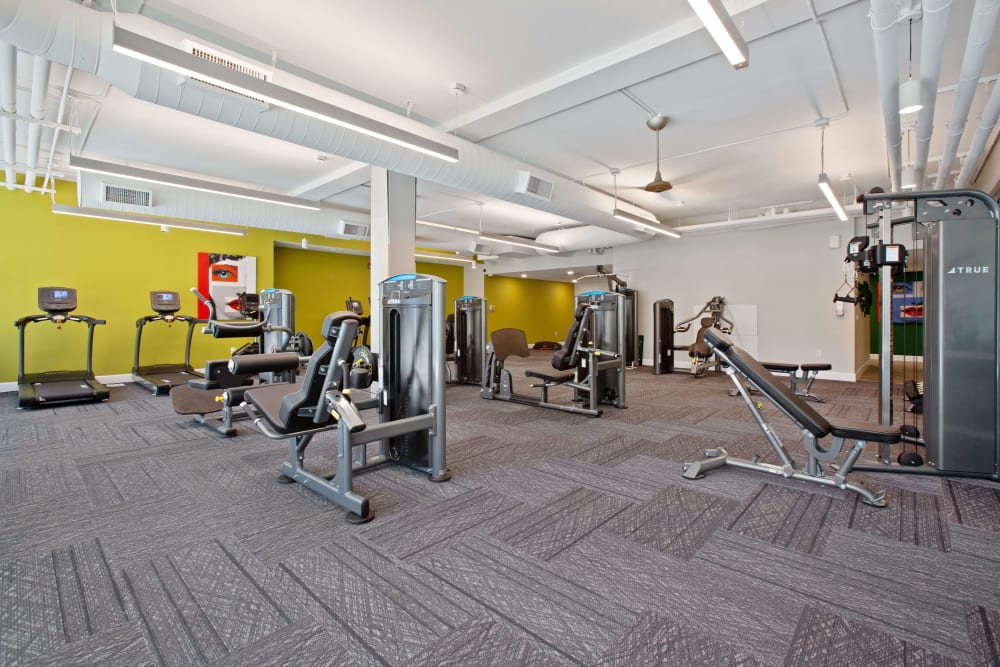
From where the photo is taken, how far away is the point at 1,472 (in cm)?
313

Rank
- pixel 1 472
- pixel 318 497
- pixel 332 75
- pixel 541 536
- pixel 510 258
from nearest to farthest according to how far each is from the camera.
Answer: pixel 541 536, pixel 318 497, pixel 1 472, pixel 332 75, pixel 510 258

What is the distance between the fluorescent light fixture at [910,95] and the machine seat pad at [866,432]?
220 centimetres

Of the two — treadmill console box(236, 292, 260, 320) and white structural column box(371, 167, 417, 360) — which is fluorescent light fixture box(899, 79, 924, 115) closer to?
white structural column box(371, 167, 417, 360)

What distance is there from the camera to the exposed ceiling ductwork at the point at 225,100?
275 centimetres

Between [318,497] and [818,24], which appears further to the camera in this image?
[818,24]

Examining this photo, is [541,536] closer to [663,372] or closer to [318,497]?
[318,497]

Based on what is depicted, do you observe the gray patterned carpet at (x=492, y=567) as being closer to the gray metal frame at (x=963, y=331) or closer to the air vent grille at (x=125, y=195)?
the gray metal frame at (x=963, y=331)

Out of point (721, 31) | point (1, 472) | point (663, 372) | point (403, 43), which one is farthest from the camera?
point (663, 372)

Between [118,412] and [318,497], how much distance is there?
3915mm

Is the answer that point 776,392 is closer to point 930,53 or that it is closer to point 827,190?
point 930,53

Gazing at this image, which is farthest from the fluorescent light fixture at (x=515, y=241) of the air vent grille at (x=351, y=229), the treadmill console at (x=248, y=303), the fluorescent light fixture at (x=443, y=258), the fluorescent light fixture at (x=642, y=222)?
the treadmill console at (x=248, y=303)

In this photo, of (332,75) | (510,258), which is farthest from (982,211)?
(510,258)

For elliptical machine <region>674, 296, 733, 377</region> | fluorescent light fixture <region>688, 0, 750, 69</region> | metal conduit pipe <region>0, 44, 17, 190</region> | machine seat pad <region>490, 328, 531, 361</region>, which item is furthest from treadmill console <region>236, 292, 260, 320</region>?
elliptical machine <region>674, 296, 733, 377</region>

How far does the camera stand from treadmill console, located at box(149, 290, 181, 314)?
6637 mm
